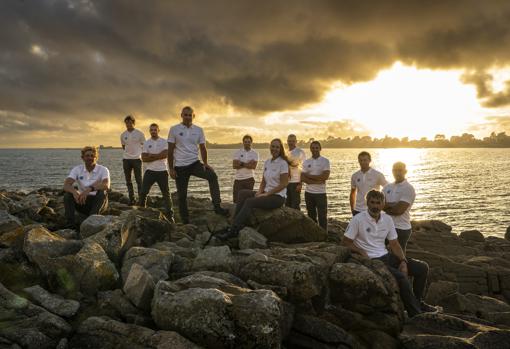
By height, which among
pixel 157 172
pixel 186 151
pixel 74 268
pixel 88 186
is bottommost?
pixel 74 268

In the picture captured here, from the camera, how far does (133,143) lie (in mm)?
14992

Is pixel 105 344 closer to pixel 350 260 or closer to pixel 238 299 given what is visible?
pixel 238 299

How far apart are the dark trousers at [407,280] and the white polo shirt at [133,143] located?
1064 cm

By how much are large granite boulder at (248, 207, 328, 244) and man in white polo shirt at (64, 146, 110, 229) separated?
4.47 m

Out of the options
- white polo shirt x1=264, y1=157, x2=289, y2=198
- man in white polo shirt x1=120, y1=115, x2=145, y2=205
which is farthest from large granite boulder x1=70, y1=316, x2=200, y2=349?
man in white polo shirt x1=120, y1=115, x2=145, y2=205

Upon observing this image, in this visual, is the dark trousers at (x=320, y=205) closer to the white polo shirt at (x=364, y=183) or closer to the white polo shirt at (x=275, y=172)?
the white polo shirt at (x=364, y=183)

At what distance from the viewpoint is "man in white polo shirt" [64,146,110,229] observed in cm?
1040

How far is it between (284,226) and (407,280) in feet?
13.2

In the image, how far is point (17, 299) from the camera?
607cm

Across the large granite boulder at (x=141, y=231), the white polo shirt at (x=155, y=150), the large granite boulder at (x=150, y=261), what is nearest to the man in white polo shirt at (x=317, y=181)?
the white polo shirt at (x=155, y=150)

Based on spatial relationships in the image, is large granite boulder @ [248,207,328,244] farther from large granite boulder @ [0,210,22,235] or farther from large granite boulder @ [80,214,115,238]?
large granite boulder @ [0,210,22,235]

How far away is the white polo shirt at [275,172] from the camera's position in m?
10.9

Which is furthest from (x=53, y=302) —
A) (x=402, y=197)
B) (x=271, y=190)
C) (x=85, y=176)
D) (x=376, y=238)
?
(x=402, y=197)

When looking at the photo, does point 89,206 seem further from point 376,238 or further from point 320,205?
point 376,238
